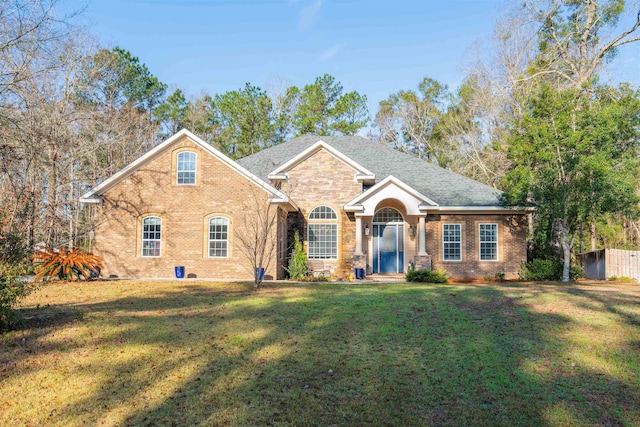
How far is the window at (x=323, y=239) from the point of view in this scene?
20828 mm

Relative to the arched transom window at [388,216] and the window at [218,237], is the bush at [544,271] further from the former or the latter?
the window at [218,237]

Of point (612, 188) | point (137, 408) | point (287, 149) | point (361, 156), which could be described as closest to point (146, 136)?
point (287, 149)

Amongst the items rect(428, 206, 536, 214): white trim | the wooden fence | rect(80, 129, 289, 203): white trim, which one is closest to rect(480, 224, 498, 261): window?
rect(428, 206, 536, 214): white trim

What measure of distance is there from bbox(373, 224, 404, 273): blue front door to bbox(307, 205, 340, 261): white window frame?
1.90 m

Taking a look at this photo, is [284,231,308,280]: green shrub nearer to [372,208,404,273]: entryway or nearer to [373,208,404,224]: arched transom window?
[372,208,404,273]: entryway

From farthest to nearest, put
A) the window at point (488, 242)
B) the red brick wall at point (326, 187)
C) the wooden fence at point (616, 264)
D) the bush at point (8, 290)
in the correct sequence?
1. the window at point (488, 242)
2. the red brick wall at point (326, 187)
3. the wooden fence at point (616, 264)
4. the bush at point (8, 290)

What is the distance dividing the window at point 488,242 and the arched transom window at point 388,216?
3.57m

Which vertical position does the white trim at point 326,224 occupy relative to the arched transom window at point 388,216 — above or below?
below

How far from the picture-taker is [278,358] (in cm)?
802

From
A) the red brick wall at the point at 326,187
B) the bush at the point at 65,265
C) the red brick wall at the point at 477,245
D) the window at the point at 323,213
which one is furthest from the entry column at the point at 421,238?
the bush at the point at 65,265

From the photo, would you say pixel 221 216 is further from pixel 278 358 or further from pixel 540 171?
pixel 540 171

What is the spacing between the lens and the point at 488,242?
835 inches

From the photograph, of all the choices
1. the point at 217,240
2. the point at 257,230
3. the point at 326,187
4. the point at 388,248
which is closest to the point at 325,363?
the point at 257,230

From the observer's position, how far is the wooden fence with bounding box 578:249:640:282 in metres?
19.9
